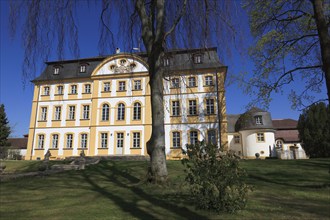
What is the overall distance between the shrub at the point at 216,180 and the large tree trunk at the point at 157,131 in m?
2.80

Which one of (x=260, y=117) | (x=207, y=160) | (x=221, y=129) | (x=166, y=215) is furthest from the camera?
(x=260, y=117)

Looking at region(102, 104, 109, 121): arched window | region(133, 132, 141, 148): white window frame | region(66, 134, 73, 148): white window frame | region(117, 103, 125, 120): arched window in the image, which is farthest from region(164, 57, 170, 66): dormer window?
region(66, 134, 73, 148): white window frame

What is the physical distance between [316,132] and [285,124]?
18745mm

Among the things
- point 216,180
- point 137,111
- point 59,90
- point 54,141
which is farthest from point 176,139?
point 216,180

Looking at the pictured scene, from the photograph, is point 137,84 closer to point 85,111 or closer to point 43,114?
point 85,111

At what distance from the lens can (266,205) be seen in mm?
5973

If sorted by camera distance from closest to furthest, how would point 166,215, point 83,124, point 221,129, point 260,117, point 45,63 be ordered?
point 166,215, point 45,63, point 221,129, point 83,124, point 260,117

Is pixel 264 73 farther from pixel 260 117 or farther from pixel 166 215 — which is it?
pixel 260 117

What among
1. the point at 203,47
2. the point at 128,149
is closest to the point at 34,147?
the point at 128,149

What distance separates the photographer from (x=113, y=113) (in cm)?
3169

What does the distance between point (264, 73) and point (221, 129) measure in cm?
1588

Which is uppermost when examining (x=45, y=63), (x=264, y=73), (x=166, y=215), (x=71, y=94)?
(x=71, y=94)

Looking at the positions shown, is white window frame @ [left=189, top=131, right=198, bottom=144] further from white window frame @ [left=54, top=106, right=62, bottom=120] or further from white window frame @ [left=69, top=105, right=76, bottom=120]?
white window frame @ [left=54, top=106, right=62, bottom=120]

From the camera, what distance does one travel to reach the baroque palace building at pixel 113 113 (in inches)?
1159
